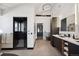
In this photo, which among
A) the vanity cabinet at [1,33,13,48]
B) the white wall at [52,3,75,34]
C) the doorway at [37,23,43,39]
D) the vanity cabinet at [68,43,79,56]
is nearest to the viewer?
the vanity cabinet at [68,43,79,56]

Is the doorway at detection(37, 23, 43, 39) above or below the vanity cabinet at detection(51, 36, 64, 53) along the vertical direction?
above

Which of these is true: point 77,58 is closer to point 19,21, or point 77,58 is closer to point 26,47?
point 26,47

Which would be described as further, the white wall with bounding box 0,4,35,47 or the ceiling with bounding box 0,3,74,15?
the white wall with bounding box 0,4,35,47

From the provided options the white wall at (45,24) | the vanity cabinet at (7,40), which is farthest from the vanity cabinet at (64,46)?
the vanity cabinet at (7,40)

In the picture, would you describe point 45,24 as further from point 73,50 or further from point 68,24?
point 73,50

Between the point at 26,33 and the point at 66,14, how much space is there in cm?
87

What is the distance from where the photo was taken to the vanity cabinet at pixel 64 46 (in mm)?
2062

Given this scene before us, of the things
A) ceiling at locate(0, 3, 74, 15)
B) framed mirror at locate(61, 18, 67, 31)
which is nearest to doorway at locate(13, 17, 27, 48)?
ceiling at locate(0, 3, 74, 15)

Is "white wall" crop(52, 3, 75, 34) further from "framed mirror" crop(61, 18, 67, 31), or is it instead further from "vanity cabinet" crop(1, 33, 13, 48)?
"vanity cabinet" crop(1, 33, 13, 48)

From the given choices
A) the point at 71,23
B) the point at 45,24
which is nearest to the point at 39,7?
the point at 45,24

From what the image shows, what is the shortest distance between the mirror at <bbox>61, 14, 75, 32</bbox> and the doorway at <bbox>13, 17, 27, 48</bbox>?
2.42 ft

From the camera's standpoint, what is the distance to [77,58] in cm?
186

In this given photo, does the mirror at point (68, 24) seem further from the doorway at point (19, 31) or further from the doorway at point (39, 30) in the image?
the doorway at point (19, 31)

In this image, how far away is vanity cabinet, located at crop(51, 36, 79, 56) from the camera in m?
2.06
